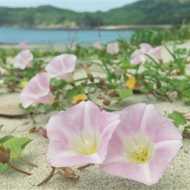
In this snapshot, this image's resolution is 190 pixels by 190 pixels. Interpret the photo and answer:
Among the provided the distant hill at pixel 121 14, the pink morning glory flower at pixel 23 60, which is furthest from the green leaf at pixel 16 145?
the distant hill at pixel 121 14

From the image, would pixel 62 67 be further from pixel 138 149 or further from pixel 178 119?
pixel 138 149

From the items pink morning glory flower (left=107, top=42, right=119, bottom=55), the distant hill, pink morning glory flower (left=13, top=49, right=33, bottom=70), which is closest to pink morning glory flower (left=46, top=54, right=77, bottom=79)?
pink morning glory flower (left=13, top=49, right=33, bottom=70)

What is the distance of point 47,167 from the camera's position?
4.55 feet

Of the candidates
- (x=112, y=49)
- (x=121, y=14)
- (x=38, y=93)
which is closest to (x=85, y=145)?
(x=38, y=93)

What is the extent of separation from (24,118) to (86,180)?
0.79 m

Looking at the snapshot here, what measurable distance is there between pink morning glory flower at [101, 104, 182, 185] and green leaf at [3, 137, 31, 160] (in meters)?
0.32

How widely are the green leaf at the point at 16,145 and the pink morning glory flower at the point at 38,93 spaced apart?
1.01ft

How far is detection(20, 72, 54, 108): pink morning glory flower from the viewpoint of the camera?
172 centimetres

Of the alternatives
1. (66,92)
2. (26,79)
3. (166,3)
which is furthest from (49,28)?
(66,92)

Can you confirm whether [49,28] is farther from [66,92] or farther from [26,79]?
[66,92]

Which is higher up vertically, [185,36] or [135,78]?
[135,78]

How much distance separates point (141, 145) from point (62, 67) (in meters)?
0.91

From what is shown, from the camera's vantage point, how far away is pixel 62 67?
202cm

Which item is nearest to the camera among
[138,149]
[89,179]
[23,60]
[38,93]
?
[138,149]
